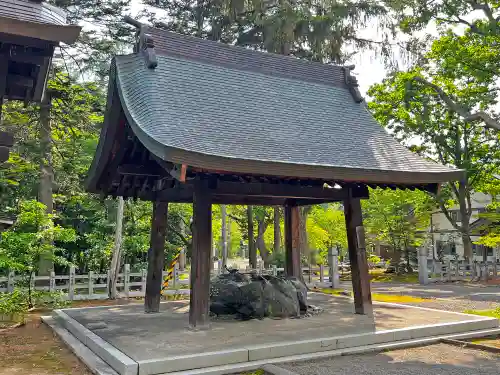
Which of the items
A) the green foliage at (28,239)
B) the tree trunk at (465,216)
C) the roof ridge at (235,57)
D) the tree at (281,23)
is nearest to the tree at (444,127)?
the tree trunk at (465,216)

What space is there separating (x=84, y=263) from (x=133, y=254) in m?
2.18

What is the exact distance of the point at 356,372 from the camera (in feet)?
19.4

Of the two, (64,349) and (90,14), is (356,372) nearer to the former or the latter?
(64,349)

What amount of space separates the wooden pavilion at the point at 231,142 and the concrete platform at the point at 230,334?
0.63 m

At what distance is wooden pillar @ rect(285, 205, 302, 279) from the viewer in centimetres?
1170

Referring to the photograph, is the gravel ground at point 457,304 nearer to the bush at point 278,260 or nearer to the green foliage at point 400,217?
the bush at point 278,260

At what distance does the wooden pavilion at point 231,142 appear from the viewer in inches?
286

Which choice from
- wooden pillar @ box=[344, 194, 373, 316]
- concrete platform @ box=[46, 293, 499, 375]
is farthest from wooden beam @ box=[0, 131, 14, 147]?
wooden pillar @ box=[344, 194, 373, 316]

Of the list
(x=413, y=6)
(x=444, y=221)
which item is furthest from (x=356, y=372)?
(x=444, y=221)

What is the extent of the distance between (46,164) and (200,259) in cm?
987

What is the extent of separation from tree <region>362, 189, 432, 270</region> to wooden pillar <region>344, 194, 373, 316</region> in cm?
1879

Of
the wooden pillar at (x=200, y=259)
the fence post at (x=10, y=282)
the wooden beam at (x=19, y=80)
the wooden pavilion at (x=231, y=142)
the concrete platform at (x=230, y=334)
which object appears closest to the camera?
the concrete platform at (x=230, y=334)

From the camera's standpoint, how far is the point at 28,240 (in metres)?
11.5

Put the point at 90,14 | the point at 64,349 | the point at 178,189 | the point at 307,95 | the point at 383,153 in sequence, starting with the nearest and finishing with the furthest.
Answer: the point at 64,349
the point at 178,189
the point at 383,153
the point at 307,95
the point at 90,14
